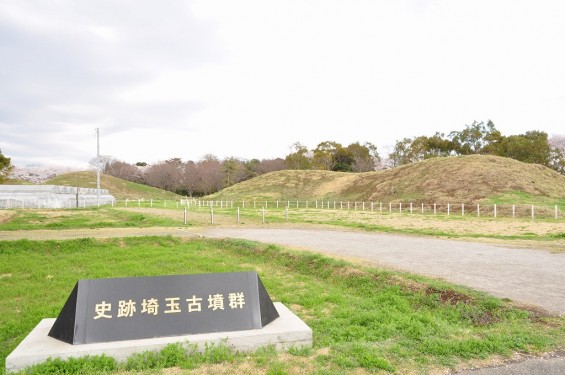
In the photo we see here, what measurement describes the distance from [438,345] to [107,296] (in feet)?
14.8

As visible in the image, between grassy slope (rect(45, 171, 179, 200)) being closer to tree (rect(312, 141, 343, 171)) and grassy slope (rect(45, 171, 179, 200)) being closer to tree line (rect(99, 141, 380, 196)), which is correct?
tree line (rect(99, 141, 380, 196))

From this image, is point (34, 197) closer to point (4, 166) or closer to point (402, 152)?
point (4, 166)

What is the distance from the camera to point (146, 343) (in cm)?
521

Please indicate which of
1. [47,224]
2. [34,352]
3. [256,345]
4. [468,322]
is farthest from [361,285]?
[47,224]

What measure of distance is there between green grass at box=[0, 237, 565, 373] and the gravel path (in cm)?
107

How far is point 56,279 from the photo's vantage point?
34.7ft

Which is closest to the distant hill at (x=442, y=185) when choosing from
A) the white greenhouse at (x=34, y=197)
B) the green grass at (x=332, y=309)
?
the white greenhouse at (x=34, y=197)

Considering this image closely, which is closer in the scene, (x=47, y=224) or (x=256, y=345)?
(x=256, y=345)

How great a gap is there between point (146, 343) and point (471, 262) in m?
9.77

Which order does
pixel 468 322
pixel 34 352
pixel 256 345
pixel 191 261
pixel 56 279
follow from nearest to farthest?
pixel 34 352 < pixel 256 345 < pixel 468 322 < pixel 56 279 < pixel 191 261

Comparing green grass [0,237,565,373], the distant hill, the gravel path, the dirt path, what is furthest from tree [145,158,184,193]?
green grass [0,237,565,373]

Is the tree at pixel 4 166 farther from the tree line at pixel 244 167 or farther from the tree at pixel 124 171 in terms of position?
the tree at pixel 124 171

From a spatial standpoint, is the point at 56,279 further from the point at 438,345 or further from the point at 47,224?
the point at 47,224

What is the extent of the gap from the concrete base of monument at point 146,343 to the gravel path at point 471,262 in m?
4.65
